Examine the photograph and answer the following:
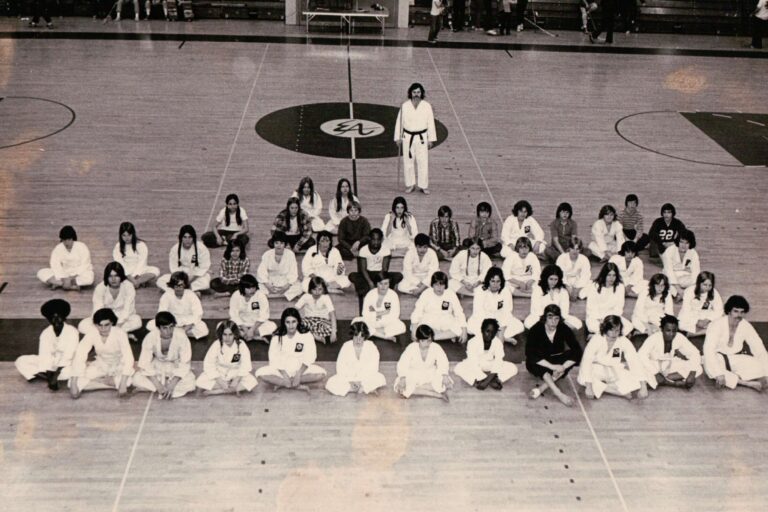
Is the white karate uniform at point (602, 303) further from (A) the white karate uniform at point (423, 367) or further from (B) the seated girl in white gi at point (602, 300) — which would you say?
(A) the white karate uniform at point (423, 367)

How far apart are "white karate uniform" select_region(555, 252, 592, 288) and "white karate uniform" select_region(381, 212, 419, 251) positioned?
2.07m

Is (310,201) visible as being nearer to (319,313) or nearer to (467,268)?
(467,268)

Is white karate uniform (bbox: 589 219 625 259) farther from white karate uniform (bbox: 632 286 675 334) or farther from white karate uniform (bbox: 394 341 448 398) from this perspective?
white karate uniform (bbox: 394 341 448 398)

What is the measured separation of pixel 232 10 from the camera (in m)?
27.0

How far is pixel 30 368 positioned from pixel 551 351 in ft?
17.5

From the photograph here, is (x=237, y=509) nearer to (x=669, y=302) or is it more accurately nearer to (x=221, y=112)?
→ (x=669, y=302)

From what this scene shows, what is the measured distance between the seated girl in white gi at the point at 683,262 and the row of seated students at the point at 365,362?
1.98m

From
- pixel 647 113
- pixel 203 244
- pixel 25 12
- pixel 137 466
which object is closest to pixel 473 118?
pixel 647 113

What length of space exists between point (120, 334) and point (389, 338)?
2.97m

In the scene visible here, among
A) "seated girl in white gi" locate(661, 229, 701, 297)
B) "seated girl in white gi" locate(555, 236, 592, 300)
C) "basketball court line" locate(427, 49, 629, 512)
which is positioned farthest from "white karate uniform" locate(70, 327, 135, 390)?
"seated girl in white gi" locate(661, 229, 701, 297)

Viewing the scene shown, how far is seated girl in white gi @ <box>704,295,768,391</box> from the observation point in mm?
9195

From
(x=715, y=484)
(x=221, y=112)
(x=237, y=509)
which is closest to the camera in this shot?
(x=237, y=509)

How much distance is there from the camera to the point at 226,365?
877 cm

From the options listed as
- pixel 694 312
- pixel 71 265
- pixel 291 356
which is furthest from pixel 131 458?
pixel 694 312
